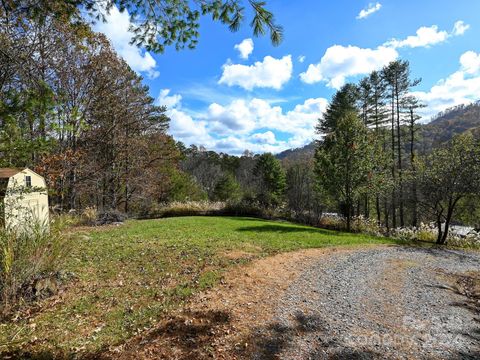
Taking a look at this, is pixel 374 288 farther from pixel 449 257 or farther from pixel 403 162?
pixel 403 162

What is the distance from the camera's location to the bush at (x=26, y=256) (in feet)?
14.1

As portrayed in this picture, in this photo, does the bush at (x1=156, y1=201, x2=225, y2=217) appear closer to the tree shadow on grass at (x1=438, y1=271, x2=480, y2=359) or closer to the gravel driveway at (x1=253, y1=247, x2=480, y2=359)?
the gravel driveway at (x1=253, y1=247, x2=480, y2=359)

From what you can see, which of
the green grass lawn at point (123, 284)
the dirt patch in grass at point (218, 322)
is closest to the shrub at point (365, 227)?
the green grass lawn at point (123, 284)

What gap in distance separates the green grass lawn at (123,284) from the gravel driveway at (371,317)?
167cm

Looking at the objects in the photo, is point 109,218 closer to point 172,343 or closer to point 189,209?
point 189,209

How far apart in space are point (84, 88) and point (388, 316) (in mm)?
15281


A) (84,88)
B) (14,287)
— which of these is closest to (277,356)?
(14,287)

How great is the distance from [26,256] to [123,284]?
161 cm

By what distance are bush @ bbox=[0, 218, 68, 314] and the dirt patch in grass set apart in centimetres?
221

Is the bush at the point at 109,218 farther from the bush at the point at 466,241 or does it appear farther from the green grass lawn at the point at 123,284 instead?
the bush at the point at 466,241

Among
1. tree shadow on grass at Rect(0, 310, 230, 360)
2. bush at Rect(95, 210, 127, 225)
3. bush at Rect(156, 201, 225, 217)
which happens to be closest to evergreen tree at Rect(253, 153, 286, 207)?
bush at Rect(156, 201, 225, 217)

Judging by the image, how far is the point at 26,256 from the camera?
458 cm

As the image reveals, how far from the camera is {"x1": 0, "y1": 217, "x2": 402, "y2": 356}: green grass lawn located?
3.68 meters

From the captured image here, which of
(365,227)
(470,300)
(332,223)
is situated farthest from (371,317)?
(332,223)
